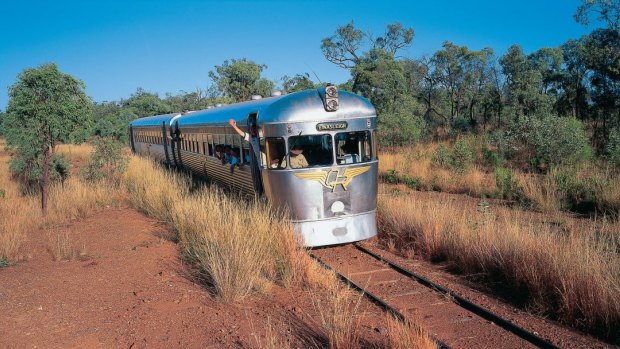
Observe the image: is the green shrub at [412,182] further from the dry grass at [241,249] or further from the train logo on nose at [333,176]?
the train logo on nose at [333,176]

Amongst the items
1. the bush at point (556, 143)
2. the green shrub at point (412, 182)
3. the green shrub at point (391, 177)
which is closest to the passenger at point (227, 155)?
the green shrub at point (412, 182)

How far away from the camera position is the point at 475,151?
19641 mm

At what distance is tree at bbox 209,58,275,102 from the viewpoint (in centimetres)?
3600

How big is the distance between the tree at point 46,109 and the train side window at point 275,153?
6.13 m

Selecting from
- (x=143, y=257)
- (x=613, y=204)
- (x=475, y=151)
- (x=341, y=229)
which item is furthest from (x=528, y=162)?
(x=143, y=257)

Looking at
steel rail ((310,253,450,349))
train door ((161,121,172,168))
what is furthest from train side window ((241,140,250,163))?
train door ((161,121,172,168))

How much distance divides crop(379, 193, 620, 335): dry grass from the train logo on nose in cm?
151

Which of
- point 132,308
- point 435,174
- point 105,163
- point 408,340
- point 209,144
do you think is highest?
point 209,144

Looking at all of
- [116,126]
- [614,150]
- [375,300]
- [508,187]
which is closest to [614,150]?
[614,150]

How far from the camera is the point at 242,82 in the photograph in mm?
36531

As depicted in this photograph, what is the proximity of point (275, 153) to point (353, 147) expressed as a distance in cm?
129

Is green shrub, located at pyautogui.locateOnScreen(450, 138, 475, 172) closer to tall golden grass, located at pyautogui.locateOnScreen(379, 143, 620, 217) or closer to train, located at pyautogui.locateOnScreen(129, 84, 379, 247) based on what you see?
tall golden grass, located at pyautogui.locateOnScreen(379, 143, 620, 217)

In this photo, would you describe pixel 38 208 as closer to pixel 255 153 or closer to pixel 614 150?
pixel 255 153

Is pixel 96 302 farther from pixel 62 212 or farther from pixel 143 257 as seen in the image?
pixel 62 212
